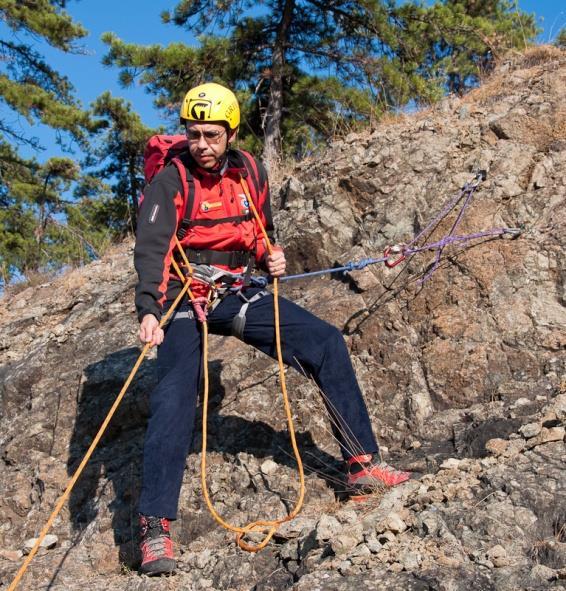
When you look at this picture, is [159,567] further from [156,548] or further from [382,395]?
[382,395]

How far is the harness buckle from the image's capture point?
226 inches

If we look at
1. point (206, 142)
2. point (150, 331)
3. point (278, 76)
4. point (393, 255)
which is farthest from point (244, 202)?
point (278, 76)

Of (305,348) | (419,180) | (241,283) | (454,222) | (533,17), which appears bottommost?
(305,348)

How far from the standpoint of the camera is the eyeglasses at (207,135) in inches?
168

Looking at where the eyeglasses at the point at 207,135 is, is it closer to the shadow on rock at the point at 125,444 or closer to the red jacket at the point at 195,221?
the red jacket at the point at 195,221

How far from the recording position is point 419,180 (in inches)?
256

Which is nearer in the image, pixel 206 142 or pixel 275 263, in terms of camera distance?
pixel 206 142

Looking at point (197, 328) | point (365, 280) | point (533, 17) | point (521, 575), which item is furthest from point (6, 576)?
point (533, 17)

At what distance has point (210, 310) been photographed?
4.37 m

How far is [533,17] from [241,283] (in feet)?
64.5

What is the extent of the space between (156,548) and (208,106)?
8.72 feet

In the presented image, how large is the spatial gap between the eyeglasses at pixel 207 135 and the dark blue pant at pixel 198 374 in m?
1.01

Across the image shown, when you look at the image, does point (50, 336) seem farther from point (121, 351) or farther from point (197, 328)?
point (197, 328)

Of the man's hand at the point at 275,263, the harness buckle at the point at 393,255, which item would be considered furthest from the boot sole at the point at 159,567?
the harness buckle at the point at 393,255
